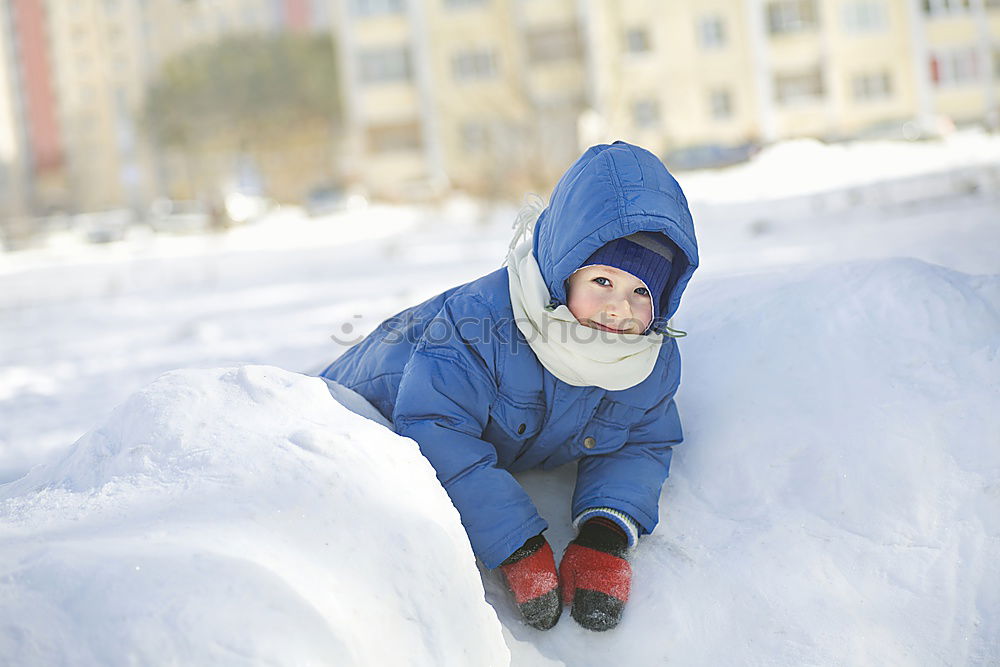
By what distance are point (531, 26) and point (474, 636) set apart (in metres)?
25.5

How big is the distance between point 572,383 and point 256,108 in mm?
31564

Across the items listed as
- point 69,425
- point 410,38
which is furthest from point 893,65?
point 69,425

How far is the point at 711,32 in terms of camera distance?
2422cm

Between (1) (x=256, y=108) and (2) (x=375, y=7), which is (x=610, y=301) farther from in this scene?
(1) (x=256, y=108)

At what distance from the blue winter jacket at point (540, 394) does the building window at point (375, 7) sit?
27.2 m

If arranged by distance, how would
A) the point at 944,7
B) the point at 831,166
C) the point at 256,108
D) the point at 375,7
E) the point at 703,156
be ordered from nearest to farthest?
1. the point at 831,166
2. the point at 703,156
3. the point at 944,7
4. the point at 375,7
5. the point at 256,108

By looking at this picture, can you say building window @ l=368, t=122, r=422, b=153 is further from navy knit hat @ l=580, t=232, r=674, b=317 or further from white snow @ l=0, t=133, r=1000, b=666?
navy knit hat @ l=580, t=232, r=674, b=317

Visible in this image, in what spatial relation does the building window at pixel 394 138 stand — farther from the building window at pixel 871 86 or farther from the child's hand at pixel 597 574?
the child's hand at pixel 597 574

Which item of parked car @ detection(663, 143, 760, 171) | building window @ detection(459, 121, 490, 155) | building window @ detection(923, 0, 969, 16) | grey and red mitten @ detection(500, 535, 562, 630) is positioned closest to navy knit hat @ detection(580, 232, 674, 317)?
grey and red mitten @ detection(500, 535, 562, 630)

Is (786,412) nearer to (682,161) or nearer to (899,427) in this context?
(899,427)

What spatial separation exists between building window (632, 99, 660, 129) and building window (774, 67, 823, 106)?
3257 millimetres

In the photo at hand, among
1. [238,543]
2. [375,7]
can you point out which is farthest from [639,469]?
[375,7]

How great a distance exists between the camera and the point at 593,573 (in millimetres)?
1691

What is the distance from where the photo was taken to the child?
167 cm
